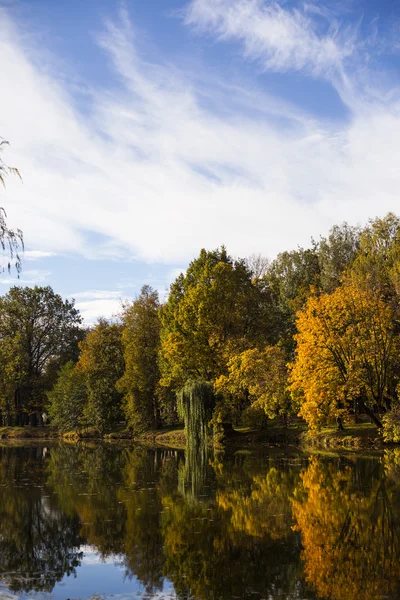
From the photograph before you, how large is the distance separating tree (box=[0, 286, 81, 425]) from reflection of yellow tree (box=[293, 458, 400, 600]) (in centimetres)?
5267

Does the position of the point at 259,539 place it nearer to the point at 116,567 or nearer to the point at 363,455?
the point at 116,567

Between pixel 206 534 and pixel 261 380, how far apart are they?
27.2 metres

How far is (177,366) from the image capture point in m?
47.8

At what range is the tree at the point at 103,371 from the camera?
59.2m

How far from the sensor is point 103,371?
61.6 meters

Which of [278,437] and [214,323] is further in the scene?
[214,323]

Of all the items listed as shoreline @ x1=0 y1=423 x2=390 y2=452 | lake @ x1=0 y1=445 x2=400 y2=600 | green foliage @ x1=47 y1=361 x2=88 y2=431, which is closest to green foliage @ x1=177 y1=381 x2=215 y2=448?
shoreline @ x1=0 y1=423 x2=390 y2=452

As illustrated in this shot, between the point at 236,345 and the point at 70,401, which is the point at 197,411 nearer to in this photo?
the point at 236,345

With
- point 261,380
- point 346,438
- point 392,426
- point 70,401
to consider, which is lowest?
point 346,438

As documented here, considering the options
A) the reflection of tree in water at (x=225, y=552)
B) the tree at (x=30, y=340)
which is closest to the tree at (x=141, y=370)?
the tree at (x=30, y=340)

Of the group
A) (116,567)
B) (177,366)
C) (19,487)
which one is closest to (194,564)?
(116,567)

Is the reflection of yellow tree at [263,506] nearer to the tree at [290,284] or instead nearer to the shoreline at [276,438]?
the shoreline at [276,438]

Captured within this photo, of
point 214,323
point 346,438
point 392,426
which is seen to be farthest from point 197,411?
point 392,426

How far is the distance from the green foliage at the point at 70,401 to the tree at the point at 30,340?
7.50 m
